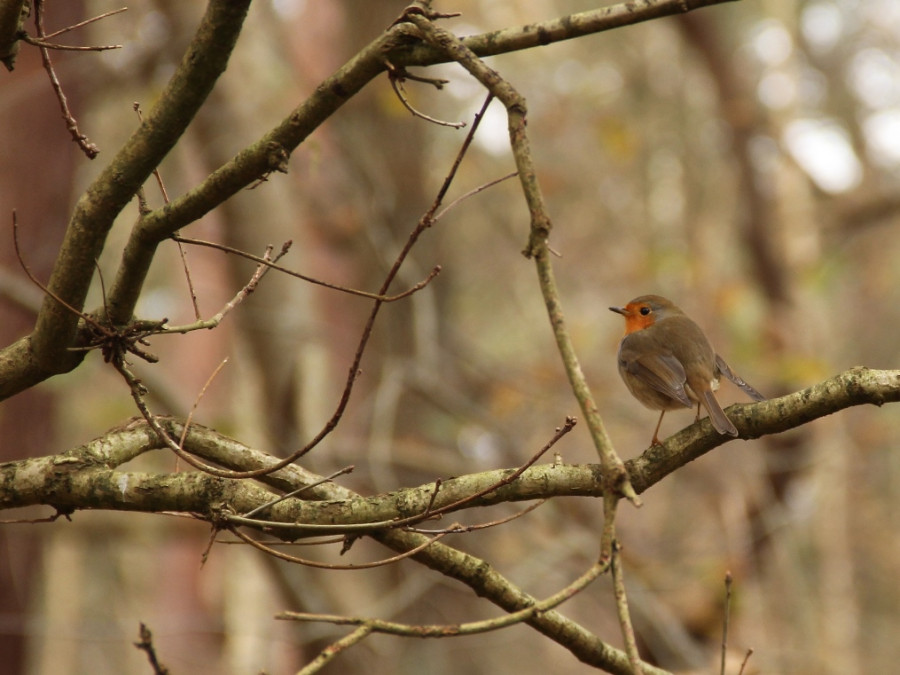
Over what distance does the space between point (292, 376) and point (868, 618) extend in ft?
41.3

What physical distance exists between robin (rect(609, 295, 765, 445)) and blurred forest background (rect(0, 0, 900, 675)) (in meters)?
1.82

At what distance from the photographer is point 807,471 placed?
8172mm

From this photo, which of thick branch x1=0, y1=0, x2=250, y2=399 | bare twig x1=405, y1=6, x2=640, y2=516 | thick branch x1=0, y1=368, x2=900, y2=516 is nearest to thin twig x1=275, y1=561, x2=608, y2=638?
bare twig x1=405, y1=6, x2=640, y2=516

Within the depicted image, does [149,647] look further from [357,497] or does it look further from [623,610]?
[623,610]

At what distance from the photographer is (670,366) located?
151 inches

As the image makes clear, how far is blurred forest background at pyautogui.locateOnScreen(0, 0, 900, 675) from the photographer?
6.61 m

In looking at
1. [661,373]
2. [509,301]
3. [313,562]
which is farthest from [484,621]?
[509,301]

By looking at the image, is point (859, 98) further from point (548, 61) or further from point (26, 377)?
point (26, 377)

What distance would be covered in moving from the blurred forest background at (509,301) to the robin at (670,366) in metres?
1.82

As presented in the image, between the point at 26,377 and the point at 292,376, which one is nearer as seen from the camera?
the point at 26,377

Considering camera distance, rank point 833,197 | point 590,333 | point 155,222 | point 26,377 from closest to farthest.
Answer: point 155,222
point 26,377
point 833,197
point 590,333

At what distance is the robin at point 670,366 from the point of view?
12.1ft

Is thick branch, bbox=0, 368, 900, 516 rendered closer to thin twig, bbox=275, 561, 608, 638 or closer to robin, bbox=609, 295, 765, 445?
thin twig, bbox=275, 561, 608, 638

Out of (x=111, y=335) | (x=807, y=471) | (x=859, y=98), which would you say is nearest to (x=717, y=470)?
(x=807, y=471)
